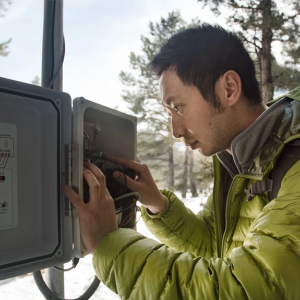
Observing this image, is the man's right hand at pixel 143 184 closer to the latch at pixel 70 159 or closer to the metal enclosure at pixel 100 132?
the metal enclosure at pixel 100 132

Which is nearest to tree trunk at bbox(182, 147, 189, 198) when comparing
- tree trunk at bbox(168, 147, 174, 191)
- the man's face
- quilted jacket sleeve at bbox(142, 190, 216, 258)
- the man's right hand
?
tree trunk at bbox(168, 147, 174, 191)

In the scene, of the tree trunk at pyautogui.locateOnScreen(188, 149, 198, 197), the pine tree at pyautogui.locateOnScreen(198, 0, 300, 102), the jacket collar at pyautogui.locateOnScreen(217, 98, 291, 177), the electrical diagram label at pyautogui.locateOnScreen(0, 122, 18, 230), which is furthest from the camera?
the tree trunk at pyautogui.locateOnScreen(188, 149, 198, 197)

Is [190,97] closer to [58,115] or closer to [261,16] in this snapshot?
[58,115]

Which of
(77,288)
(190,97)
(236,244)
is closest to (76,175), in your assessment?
(190,97)

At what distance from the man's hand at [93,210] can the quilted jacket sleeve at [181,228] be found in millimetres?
476

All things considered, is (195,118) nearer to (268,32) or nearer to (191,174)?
(268,32)

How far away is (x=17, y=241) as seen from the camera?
775 millimetres

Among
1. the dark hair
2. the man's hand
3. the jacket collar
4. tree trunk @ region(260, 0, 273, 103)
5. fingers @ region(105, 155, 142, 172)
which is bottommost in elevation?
the man's hand

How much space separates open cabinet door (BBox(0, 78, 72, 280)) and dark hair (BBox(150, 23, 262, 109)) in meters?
0.42

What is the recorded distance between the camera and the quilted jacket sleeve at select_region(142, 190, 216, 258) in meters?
1.24

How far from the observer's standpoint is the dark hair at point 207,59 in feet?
3.28

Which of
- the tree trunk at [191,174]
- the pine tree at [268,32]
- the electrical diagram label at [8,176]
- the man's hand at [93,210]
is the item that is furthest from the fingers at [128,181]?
the tree trunk at [191,174]

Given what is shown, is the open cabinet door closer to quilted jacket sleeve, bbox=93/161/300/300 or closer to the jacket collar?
quilted jacket sleeve, bbox=93/161/300/300

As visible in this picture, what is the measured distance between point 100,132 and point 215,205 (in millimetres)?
544
